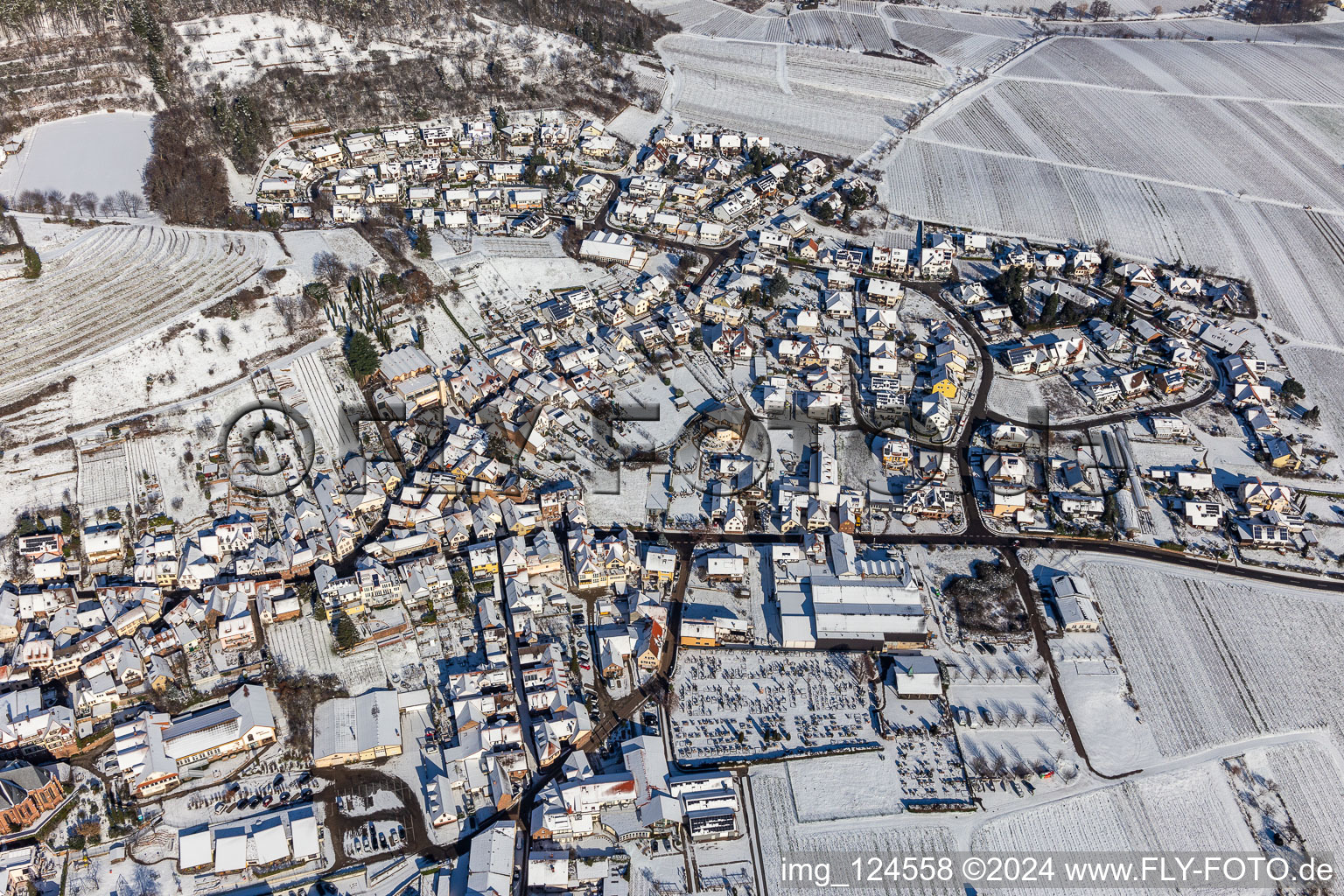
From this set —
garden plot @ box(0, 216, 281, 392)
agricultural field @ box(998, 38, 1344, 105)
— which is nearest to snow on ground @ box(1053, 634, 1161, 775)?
garden plot @ box(0, 216, 281, 392)

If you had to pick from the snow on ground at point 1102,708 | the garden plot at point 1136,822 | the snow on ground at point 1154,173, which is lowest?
the garden plot at point 1136,822

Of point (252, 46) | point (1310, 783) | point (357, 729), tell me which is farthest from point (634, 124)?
point (1310, 783)

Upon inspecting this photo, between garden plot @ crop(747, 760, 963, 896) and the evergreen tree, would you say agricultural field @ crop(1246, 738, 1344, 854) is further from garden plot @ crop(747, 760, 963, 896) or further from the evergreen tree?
the evergreen tree

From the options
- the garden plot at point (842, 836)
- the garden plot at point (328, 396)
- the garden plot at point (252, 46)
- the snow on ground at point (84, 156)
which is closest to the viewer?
the garden plot at point (842, 836)

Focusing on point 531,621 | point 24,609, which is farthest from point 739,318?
point 24,609

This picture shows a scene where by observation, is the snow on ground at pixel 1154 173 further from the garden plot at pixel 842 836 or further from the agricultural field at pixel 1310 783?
the garden plot at pixel 842 836

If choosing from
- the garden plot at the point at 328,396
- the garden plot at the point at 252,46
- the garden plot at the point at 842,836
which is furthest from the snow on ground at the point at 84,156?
the garden plot at the point at 842,836
